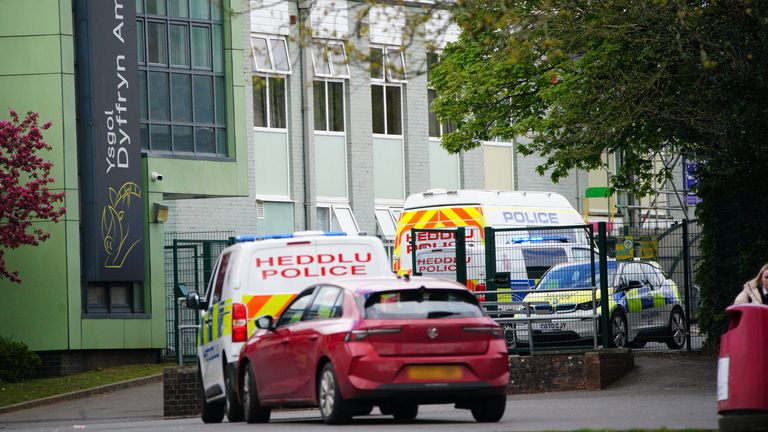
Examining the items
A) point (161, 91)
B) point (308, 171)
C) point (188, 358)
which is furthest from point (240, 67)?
point (308, 171)

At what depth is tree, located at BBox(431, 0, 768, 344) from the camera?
19078 mm

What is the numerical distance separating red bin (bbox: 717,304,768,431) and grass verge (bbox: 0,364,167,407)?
15.5 meters

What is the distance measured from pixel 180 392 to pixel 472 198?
918 centimetres

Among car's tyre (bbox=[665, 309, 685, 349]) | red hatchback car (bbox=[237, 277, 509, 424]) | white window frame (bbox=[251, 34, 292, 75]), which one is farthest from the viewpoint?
white window frame (bbox=[251, 34, 292, 75])

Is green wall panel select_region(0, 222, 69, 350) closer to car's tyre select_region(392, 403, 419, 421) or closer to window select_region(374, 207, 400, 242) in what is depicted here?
car's tyre select_region(392, 403, 419, 421)

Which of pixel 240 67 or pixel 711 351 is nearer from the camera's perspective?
pixel 711 351

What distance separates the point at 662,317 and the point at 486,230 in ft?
10.3

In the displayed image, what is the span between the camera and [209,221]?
38.8 meters

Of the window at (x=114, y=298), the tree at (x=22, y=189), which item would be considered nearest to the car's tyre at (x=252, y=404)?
the tree at (x=22, y=189)

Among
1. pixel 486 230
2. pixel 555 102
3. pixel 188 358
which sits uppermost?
pixel 555 102

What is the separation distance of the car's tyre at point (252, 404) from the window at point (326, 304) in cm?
130

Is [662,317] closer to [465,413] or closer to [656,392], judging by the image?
[656,392]

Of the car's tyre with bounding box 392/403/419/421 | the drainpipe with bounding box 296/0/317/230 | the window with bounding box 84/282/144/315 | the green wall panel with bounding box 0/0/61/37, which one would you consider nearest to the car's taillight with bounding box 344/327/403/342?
the car's tyre with bounding box 392/403/419/421

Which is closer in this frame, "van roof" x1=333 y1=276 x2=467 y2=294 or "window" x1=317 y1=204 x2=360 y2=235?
"van roof" x1=333 y1=276 x2=467 y2=294
